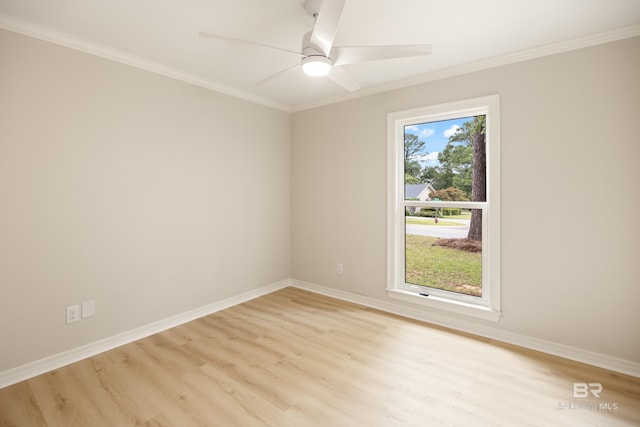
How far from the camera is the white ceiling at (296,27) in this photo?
195cm

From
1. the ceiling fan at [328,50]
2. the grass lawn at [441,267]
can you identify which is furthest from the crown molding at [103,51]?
the grass lawn at [441,267]

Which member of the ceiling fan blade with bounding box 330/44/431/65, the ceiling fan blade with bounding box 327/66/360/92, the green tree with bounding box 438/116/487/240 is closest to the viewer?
the ceiling fan blade with bounding box 330/44/431/65

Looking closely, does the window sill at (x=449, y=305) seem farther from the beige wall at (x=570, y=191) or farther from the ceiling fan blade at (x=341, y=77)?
the ceiling fan blade at (x=341, y=77)

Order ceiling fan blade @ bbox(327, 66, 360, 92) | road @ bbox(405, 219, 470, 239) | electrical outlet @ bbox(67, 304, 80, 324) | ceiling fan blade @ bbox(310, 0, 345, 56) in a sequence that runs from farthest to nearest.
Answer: road @ bbox(405, 219, 470, 239) < electrical outlet @ bbox(67, 304, 80, 324) < ceiling fan blade @ bbox(327, 66, 360, 92) < ceiling fan blade @ bbox(310, 0, 345, 56)

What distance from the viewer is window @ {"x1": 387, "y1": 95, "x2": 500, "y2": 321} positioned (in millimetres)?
2752

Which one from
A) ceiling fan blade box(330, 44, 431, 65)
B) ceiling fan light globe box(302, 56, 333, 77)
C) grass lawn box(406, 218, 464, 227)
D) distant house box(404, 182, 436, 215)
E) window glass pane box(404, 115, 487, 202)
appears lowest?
grass lawn box(406, 218, 464, 227)

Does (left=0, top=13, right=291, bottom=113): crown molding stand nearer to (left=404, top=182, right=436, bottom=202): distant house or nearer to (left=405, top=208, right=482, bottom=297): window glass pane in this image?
(left=404, top=182, right=436, bottom=202): distant house

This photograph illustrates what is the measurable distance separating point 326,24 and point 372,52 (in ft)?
1.22

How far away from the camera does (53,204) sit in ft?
7.50

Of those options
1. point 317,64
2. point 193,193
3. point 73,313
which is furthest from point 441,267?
point 73,313

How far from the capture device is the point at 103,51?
2.48 meters

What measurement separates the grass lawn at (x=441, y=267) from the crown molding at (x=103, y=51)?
2.66 m

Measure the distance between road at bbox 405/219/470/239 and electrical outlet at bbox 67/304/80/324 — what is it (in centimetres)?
308

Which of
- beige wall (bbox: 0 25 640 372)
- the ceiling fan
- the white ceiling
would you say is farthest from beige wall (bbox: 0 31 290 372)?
the ceiling fan
